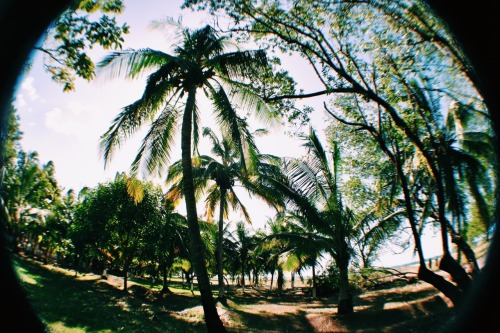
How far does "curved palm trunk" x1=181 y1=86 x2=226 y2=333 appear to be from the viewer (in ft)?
23.0

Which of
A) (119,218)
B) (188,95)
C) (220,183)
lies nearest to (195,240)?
(188,95)

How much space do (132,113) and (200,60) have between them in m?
3.41

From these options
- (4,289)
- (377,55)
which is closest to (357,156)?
(377,55)

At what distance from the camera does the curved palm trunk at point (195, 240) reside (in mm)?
7018

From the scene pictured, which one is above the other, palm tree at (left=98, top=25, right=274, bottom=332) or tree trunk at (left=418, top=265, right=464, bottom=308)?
palm tree at (left=98, top=25, right=274, bottom=332)

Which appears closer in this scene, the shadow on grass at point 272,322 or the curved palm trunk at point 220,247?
the shadow on grass at point 272,322

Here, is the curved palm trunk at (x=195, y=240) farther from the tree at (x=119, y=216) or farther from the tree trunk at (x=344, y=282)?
the tree at (x=119, y=216)

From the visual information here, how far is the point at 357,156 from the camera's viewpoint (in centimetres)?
1181

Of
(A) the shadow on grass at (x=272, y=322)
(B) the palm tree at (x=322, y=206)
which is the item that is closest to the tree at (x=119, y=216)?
(A) the shadow on grass at (x=272, y=322)

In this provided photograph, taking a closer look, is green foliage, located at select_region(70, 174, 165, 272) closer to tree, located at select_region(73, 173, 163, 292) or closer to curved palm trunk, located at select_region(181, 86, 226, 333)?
tree, located at select_region(73, 173, 163, 292)

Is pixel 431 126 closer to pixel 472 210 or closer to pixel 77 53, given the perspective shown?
pixel 472 210

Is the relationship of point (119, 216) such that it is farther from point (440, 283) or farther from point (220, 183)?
point (440, 283)

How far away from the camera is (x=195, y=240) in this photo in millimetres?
7891

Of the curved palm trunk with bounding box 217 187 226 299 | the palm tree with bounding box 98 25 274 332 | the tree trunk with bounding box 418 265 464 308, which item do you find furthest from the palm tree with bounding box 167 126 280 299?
the tree trunk with bounding box 418 265 464 308
